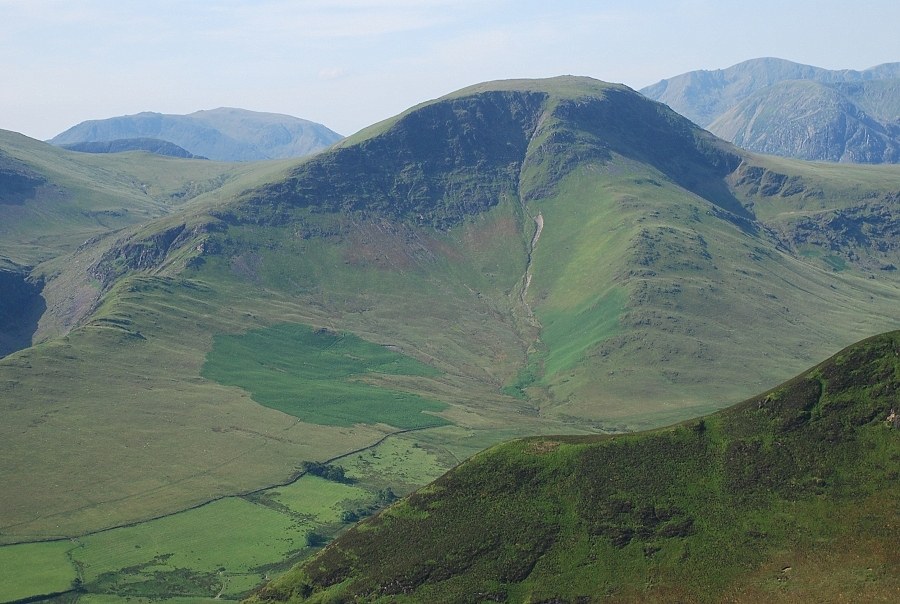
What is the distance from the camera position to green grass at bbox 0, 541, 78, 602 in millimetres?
157250

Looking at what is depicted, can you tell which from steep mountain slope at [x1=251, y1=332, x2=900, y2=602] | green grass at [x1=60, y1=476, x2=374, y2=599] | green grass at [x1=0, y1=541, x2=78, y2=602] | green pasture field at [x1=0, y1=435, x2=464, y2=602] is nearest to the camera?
steep mountain slope at [x1=251, y1=332, x2=900, y2=602]

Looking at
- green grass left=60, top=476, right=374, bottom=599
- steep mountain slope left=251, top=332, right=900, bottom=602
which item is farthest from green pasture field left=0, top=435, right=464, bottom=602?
steep mountain slope left=251, top=332, right=900, bottom=602

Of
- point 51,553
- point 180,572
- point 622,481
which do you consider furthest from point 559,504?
point 51,553

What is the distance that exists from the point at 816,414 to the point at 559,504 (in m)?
31.2

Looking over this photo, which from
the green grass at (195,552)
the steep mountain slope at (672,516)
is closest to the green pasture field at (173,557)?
the green grass at (195,552)

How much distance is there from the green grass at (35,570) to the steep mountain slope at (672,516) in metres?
70.8

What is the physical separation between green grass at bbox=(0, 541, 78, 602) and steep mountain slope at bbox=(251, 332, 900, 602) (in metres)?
70.8

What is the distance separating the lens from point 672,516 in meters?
98.8

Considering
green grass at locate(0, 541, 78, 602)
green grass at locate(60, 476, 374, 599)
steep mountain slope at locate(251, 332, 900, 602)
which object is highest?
steep mountain slope at locate(251, 332, 900, 602)

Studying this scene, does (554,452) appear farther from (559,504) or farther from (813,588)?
(813,588)

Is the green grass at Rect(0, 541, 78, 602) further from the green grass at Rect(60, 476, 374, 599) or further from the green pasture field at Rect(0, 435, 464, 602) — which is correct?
the green grass at Rect(60, 476, 374, 599)

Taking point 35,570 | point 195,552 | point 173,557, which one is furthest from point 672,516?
point 35,570

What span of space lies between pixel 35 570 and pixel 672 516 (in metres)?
125

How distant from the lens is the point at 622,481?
104 metres
